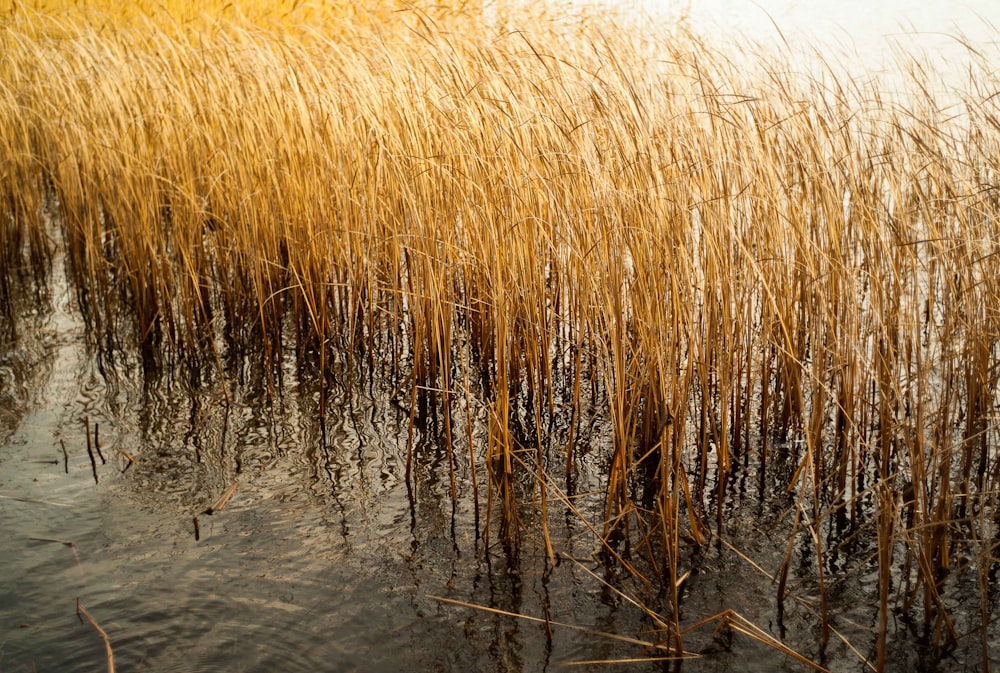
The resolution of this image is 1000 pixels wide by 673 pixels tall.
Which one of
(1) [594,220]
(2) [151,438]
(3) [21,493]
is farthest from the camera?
(2) [151,438]

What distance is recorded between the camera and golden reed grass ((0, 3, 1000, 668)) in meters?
2.19

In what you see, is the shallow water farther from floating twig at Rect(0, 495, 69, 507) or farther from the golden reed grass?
the golden reed grass

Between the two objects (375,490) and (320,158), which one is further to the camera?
(320,158)

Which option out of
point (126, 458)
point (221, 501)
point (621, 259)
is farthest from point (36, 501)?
point (621, 259)

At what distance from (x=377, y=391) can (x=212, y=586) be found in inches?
49.2

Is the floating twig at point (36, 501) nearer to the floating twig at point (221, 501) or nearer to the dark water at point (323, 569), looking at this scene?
the dark water at point (323, 569)

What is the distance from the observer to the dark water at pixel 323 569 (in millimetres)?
1986

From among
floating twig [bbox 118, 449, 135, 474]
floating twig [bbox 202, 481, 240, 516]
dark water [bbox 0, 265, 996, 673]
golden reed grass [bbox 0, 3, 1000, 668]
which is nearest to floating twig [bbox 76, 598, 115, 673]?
dark water [bbox 0, 265, 996, 673]

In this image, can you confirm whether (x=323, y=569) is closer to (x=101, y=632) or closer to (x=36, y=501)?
(x=101, y=632)

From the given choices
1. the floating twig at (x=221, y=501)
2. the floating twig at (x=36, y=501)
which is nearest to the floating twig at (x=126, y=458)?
the floating twig at (x=36, y=501)

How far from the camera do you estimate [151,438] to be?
3.06 meters

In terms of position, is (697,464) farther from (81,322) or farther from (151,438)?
(81,322)

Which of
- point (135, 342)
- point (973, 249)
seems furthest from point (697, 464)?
point (135, 342)

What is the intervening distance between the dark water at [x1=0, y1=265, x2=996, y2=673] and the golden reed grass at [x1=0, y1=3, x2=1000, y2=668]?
11 centimetres
